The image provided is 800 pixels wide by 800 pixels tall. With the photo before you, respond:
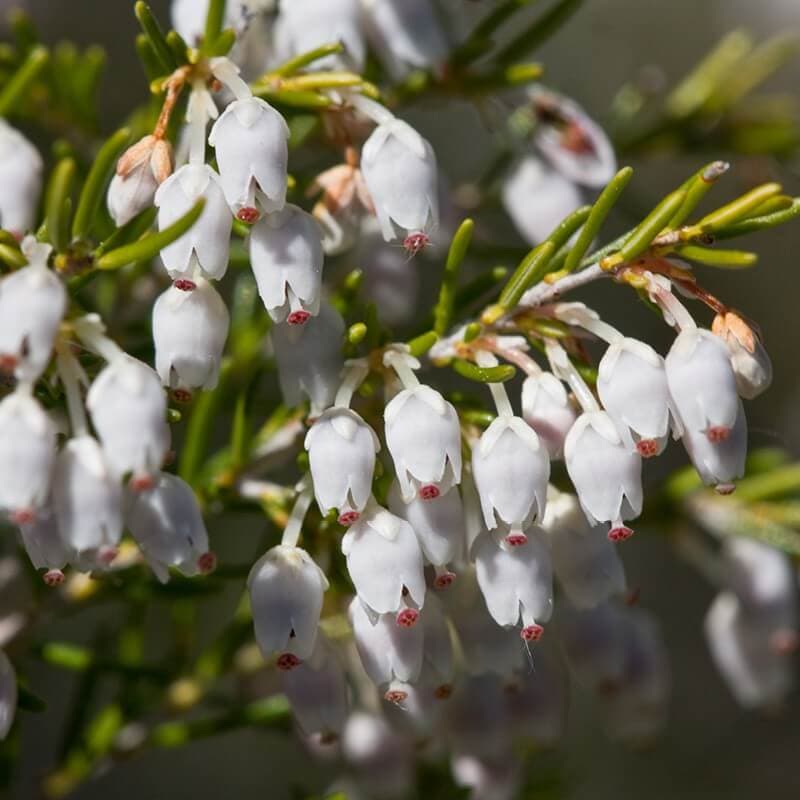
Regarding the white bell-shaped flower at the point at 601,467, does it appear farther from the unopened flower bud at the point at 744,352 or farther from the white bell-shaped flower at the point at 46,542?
the white bell-shaped flower at the point at 46,542

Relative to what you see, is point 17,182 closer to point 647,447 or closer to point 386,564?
point 386,564

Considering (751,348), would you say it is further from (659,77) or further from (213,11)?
(659,77)

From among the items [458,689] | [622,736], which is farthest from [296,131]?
[622,736]

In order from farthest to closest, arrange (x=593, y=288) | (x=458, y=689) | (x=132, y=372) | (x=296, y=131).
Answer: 1. (x=593, y=288)
2. (x=458, y=689)
3. (x=296, y=131)
4. (x=132, y=372)

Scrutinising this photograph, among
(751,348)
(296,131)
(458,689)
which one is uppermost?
(296,131)

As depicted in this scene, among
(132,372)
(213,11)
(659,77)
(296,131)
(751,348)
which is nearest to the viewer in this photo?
(132,372)

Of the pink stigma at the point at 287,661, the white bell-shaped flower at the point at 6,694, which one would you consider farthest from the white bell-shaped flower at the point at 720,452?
the white bell-shaped flower at the point at 6,694

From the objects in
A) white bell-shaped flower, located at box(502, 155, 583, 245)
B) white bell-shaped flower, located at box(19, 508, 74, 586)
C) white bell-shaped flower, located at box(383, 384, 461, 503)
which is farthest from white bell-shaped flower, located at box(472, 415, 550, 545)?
white bell-shaped flower, located at box(502, 155, 583, 245)
